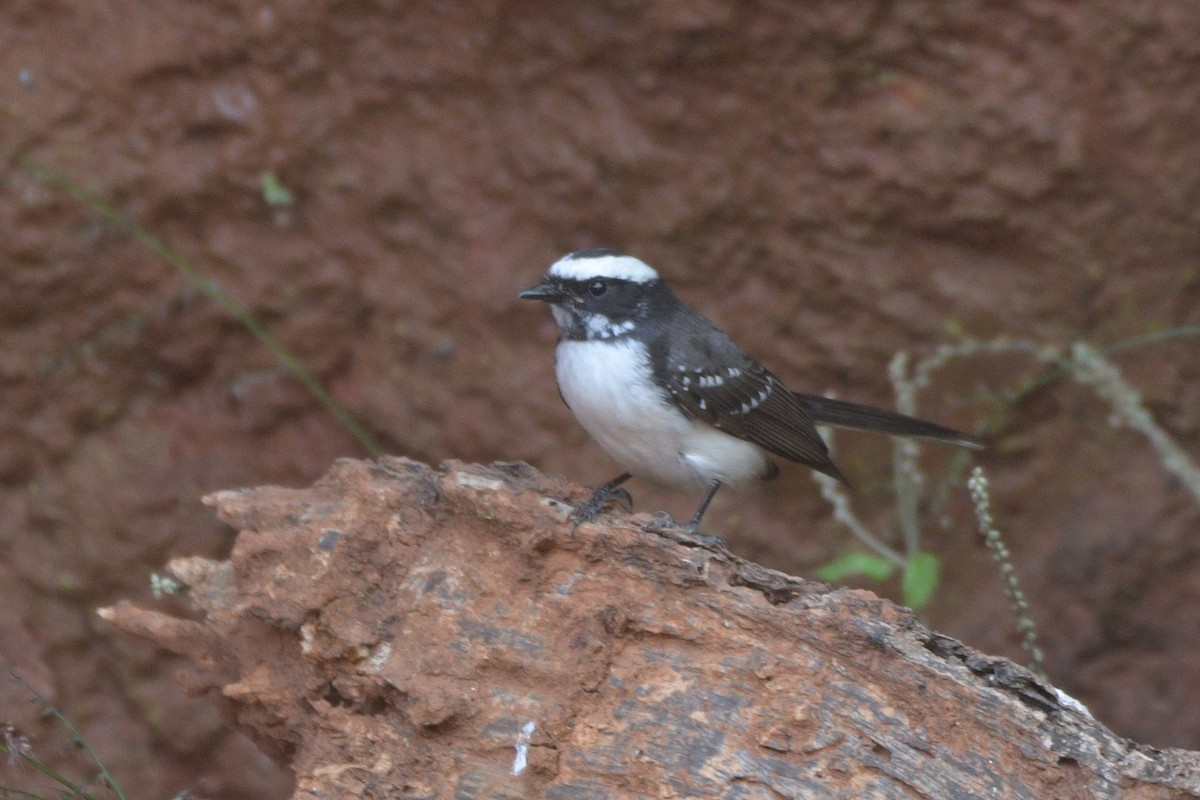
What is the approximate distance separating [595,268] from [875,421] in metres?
1.36

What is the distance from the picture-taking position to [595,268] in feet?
16.2

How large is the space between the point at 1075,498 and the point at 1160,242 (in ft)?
4.17

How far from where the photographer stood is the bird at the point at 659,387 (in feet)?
15.6

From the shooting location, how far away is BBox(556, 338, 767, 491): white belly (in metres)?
4.72

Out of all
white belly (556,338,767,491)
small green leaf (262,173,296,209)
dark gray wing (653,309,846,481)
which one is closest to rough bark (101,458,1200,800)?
white belly (556,338,767,491)

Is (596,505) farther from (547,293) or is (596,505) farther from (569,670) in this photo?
(547,293)

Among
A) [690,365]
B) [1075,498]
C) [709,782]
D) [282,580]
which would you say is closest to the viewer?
[709,782]

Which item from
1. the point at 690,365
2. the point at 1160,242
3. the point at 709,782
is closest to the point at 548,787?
the point at 709,782

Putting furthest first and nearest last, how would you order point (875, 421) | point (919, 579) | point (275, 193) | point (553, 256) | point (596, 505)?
point (553, 256), point (275, 193), point (875, 421), point (919, 579), point (596, 505)

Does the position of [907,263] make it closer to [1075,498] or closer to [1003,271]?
[1003,271]

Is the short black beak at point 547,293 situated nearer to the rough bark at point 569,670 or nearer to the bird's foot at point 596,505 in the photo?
the bird's foot at point 596,505

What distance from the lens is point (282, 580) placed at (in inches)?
145

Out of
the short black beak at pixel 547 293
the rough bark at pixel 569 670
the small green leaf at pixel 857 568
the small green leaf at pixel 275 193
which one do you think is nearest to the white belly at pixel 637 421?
the short black beak at pixel 547 293

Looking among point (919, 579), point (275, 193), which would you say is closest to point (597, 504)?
point (919, 579)
